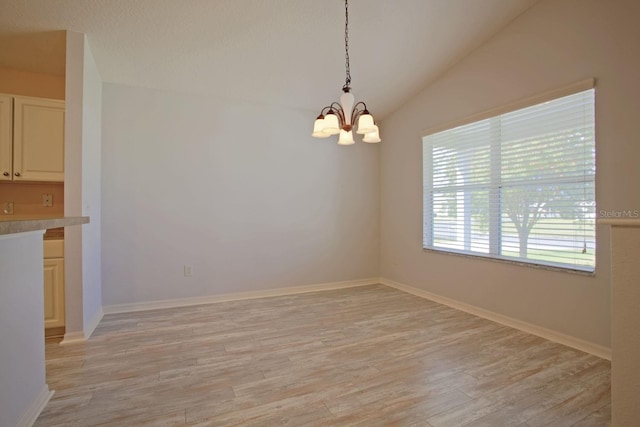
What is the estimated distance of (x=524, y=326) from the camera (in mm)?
2928

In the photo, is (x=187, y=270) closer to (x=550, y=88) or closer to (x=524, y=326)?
(x=524, y=326)

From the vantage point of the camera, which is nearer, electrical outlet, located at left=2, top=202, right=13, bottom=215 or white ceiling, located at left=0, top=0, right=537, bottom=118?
white ceiling, located at left=0, top=0, right=537, bottom=118

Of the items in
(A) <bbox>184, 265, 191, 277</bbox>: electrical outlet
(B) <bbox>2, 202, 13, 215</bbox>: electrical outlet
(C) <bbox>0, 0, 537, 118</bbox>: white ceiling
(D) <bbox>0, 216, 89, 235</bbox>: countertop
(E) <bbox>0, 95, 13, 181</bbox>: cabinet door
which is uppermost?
→ (C) <bbox>0, 0, 537, 118</bbox>: white ceiling

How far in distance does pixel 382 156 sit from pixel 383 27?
2.14 m

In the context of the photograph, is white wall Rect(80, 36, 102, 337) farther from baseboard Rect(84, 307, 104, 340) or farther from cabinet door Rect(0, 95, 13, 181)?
cabinet door Rect(0, 95, 13, 181)

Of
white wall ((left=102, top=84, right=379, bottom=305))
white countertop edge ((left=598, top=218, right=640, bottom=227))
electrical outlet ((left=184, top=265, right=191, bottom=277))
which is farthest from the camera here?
electrical outlet ((left=184, top=265, right=191, bottom=277))

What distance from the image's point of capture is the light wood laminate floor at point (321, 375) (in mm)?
1684

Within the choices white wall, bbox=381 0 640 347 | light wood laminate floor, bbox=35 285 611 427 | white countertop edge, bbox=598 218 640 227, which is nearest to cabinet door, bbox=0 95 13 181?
light wood laminate floor, bbox=35 285 611 427

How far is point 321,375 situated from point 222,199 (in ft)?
8.54

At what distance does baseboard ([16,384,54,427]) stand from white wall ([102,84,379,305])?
1844 mm

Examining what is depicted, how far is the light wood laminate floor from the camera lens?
1684mm

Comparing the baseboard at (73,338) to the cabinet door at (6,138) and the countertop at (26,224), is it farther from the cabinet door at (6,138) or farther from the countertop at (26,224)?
the countertop at (26,224)

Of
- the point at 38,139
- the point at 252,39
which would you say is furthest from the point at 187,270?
the point at 252,39

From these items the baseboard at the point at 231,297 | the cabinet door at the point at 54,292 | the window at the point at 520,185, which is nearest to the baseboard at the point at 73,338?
the cabinet door at the point at 54,292
